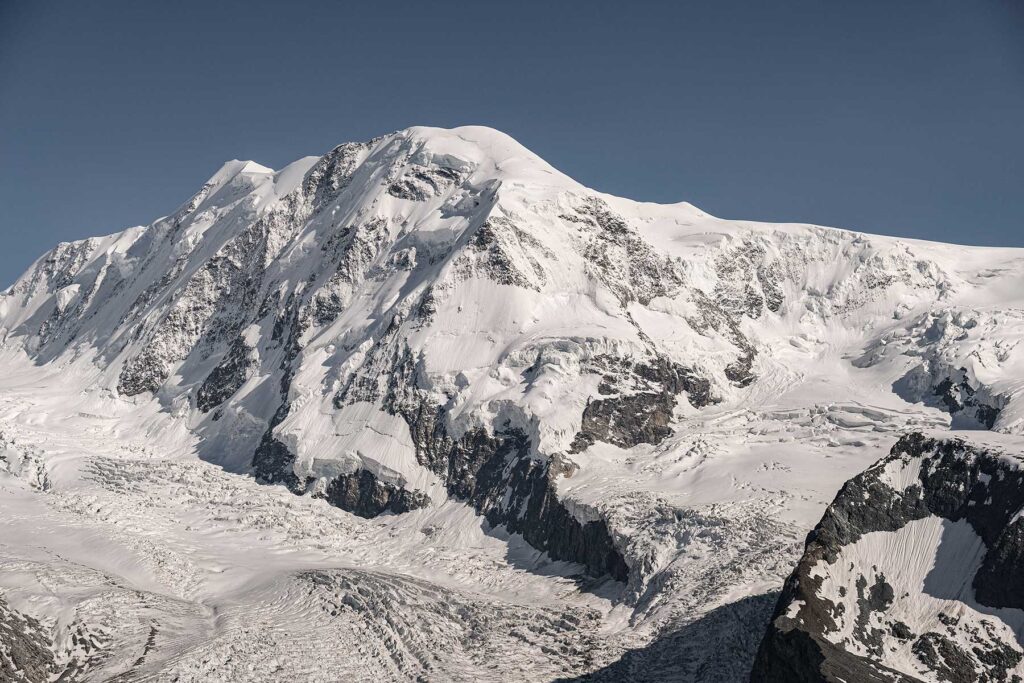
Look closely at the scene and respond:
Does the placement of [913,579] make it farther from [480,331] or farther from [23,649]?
[480,331]

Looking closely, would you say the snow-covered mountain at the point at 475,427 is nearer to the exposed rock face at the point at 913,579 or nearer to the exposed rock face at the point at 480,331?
the exposed rock face at the point at 480,331

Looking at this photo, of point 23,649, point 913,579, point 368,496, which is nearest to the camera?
point 913,579

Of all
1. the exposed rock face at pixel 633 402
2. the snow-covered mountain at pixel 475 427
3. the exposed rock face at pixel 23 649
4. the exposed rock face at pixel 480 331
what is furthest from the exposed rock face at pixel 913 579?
the exposed rock face at pixel 23 649

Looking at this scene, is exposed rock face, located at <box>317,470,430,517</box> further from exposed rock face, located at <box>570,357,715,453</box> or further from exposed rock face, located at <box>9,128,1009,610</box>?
exposed rock face, located at <box>570,357,715,453</box>

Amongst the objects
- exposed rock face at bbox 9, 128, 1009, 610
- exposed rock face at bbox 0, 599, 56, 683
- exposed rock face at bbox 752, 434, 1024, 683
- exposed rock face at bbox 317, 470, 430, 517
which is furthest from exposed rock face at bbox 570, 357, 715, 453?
exposed rock face at bbox 0, 599, 56, 683

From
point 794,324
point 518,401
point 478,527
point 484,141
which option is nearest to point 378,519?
point 478,527

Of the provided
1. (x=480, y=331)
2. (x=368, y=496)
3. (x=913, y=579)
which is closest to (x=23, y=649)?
(x=368, y=496)

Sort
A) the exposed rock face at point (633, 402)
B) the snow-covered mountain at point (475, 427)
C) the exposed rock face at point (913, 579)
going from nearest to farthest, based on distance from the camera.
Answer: the exposed rock face at point (913, 579), the snow-covered mountain at point (475, 427), the exposed rock face at point (633, 402)
